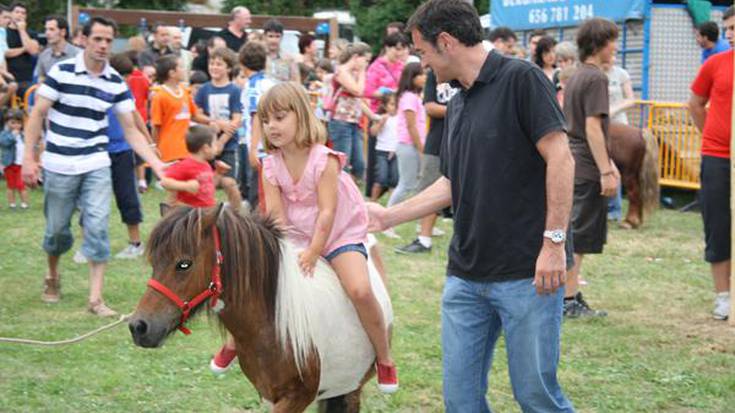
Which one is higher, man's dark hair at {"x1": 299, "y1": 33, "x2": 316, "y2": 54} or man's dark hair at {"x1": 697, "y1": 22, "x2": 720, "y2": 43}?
man's dark hair at {"x1": 697, "y1": 22, "x2": 720, "y2": 43}

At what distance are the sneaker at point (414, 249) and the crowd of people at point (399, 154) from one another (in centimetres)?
2

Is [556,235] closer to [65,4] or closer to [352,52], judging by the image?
[352,52]

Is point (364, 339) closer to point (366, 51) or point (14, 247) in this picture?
point (14, 247)

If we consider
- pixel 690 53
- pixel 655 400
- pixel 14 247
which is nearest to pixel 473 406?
pixel 655 400

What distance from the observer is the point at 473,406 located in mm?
4031

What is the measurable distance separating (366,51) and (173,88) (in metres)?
2.78

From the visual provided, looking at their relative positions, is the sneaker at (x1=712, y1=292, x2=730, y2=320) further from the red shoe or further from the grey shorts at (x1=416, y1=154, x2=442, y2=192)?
the red shoe

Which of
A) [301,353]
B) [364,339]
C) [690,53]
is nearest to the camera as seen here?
[301,353]

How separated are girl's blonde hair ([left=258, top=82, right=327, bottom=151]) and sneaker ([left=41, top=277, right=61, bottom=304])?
417 centimetres

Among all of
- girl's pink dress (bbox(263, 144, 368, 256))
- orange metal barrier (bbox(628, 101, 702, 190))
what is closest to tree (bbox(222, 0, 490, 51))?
orange metal barrier (bbox(628, 101, 702, 190))

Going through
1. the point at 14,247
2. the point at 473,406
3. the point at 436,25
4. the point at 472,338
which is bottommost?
the point at 14,247

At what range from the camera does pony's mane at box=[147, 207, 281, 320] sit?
13.3ft

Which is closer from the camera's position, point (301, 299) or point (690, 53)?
point (301, 299)

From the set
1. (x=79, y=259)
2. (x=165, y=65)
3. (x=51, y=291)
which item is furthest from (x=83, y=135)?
(x=165, y=65)
